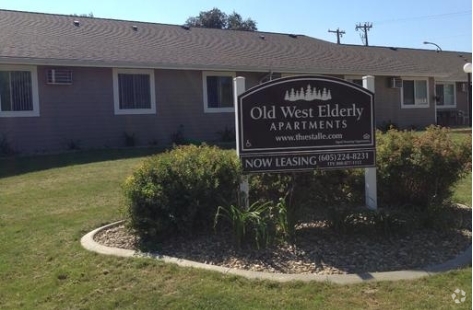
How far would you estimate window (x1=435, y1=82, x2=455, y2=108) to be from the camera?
32188mm

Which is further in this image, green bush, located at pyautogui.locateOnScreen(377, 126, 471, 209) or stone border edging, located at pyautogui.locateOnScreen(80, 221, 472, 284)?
green bush, located at pyautogui.locateOnScreen(377, 126, 471, 209)

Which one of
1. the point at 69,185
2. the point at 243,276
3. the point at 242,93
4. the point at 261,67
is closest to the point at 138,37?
the point at 261,67

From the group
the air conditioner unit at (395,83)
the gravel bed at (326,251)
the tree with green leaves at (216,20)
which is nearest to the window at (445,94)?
the air conditioner unit at (395,83)

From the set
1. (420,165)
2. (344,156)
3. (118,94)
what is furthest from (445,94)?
(344,156)

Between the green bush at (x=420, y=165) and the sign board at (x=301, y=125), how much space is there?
43 centimetres

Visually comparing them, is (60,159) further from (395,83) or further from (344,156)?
(395,83)

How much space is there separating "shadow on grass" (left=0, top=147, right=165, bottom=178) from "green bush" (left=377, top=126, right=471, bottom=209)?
8.31 meters

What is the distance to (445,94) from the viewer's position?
32.5 m

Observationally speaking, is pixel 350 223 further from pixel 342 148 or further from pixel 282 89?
pixel 282 89

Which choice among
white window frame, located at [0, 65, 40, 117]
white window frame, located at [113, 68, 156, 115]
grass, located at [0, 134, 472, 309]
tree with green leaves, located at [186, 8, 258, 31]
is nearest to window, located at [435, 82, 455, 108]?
white window frame, located at [113, 68, 156, 115]

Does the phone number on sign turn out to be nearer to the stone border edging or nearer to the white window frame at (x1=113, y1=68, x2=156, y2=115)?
the stone border edging

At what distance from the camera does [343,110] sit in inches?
270


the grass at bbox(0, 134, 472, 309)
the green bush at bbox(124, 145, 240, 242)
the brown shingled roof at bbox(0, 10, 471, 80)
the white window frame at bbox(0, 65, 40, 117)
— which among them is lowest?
the grass at bbox(0, 134, 472, 309)

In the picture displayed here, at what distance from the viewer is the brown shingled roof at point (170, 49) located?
17.6m
